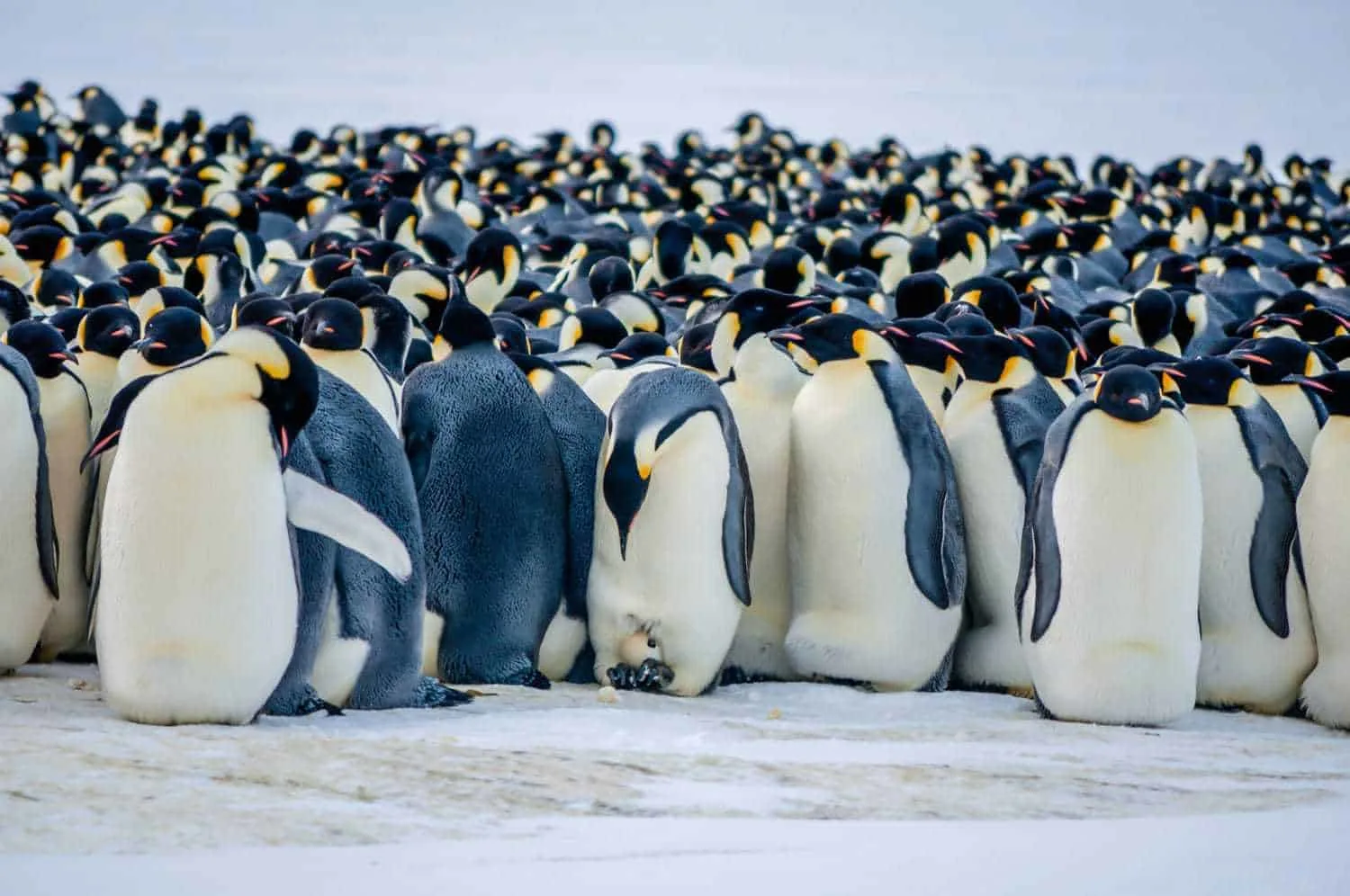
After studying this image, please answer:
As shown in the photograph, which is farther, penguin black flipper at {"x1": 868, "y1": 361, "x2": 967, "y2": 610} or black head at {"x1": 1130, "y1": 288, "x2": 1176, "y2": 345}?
black head at {"x1": 1130, "y1": 288, "x2": 1176, "y2": 345}

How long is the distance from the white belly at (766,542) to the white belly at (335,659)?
4.36 ft

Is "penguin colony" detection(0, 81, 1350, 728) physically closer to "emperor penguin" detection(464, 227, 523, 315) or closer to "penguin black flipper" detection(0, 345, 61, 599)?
"penguin black flipper" detection(0, 345, 61, 599)

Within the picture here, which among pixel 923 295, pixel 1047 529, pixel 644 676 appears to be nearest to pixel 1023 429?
pixel 1047 529

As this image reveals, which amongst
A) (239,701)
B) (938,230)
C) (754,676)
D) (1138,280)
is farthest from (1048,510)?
(1138,280)

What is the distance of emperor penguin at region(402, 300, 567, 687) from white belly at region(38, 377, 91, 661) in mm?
868

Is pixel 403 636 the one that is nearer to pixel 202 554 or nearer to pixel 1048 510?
pixel 202 554

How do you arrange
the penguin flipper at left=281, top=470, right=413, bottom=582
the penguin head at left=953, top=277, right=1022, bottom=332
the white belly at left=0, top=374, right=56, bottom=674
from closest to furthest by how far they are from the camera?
the penguin flipper at left=281, top=470, right=413, bottom=582
the white belly at left=0, top=374, right=56, bottom=674
the penguin head at left=953, top=277, right=1022, bottom=332

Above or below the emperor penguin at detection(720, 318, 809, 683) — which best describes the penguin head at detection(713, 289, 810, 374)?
above

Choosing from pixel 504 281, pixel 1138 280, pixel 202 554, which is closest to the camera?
pixel 202 554

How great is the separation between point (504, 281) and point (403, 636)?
16.9 ft

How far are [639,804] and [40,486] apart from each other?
2010 mm

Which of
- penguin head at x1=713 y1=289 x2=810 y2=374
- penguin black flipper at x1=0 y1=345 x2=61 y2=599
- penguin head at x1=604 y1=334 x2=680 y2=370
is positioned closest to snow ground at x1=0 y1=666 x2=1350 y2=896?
penguin black flipper at x1=0 y1=345 x2=61 y2=599

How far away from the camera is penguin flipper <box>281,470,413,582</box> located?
4031mm

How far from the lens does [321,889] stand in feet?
9.12
